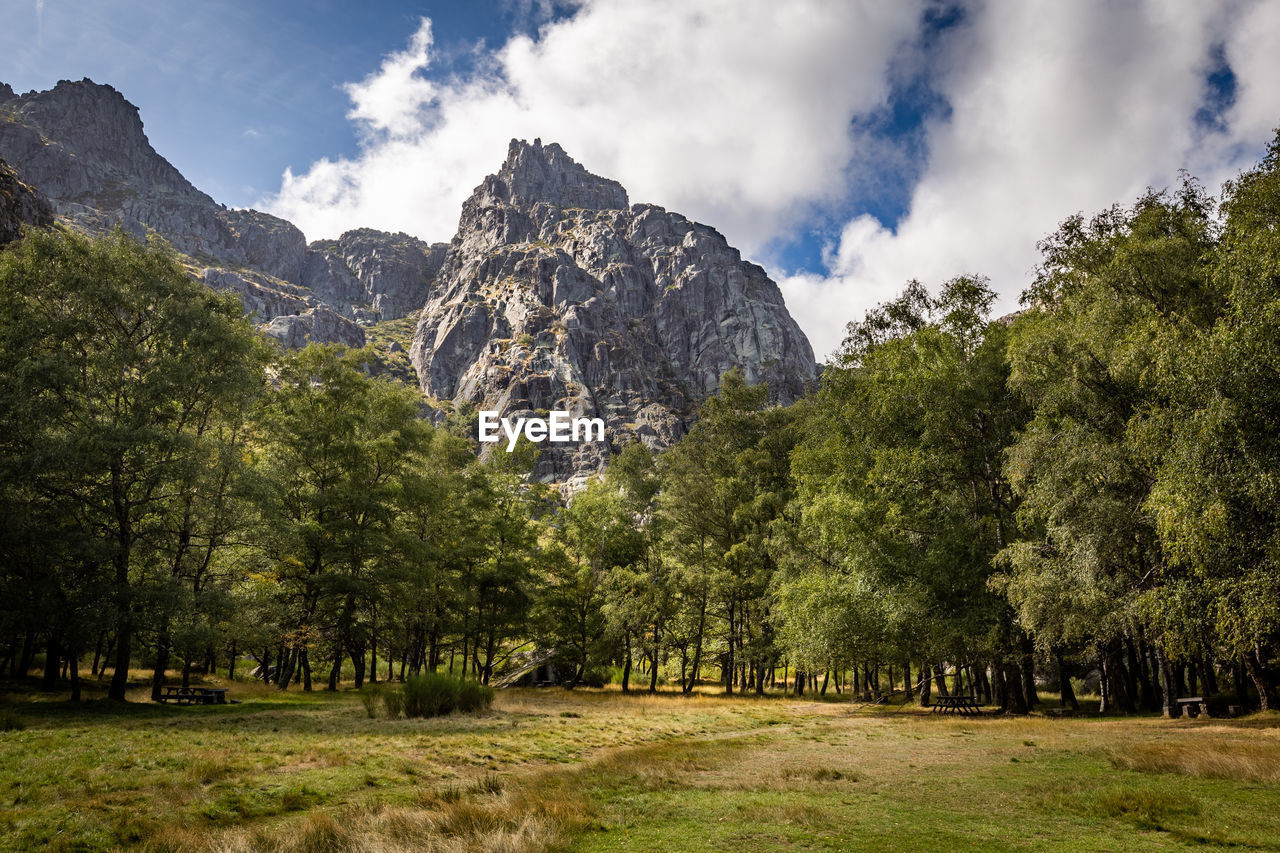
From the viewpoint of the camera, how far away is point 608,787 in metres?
11.1

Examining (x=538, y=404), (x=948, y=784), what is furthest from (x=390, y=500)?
(x=538, y=404)

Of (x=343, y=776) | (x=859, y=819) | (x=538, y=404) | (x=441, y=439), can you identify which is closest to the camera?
(x=859, y=819)

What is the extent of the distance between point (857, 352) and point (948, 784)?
25.7 m

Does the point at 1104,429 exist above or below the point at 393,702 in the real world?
above

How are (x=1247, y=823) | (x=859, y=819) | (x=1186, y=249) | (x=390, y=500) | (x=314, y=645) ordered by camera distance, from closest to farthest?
(x=1247, y=823), (x=859, y=819), (x=1186, y=249), (x=314, y=645), (x=390, y=500)

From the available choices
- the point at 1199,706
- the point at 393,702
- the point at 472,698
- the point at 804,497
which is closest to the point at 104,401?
the point at 393,702

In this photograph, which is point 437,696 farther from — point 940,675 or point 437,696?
point 940,675

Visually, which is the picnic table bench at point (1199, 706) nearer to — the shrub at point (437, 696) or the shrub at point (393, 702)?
the shrub at point (437, 696)

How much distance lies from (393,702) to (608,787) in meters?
14.6

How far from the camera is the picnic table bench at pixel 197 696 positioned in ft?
81.7

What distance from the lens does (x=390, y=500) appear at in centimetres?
3650

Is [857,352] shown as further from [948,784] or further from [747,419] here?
[948,784]

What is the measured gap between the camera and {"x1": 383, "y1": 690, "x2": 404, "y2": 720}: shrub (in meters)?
22.2

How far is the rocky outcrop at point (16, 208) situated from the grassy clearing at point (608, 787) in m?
40.7
